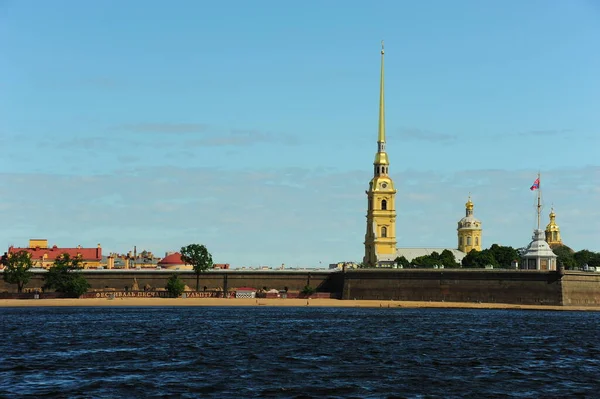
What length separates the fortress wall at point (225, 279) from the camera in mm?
158500

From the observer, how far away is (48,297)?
149m

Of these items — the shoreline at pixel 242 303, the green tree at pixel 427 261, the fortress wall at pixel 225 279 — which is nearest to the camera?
the shoreline at pixel 242 303

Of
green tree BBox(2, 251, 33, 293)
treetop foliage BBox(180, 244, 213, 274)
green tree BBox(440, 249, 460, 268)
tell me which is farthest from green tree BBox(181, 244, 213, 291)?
green tree BBox(440, 249, 460, 268)

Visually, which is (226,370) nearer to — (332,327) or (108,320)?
(332,327)

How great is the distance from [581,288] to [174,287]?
5935 centimetres

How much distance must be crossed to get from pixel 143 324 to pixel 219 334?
15.4 meters

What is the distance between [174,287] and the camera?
151 m

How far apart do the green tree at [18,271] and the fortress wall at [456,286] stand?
1898 inches

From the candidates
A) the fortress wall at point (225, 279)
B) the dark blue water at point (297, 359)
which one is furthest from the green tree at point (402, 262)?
the dark blue water at point (297, 359)

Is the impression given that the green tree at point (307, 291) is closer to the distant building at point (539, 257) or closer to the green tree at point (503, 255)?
the distant building at point (539, 257)

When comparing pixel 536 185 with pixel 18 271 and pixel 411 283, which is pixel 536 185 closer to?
pixel 411 283

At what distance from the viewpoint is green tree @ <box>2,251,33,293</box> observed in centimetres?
14925

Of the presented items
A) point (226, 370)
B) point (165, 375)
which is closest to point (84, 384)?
point (165, 375)

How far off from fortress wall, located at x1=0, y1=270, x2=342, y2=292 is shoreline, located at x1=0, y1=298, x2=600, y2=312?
986 cm
